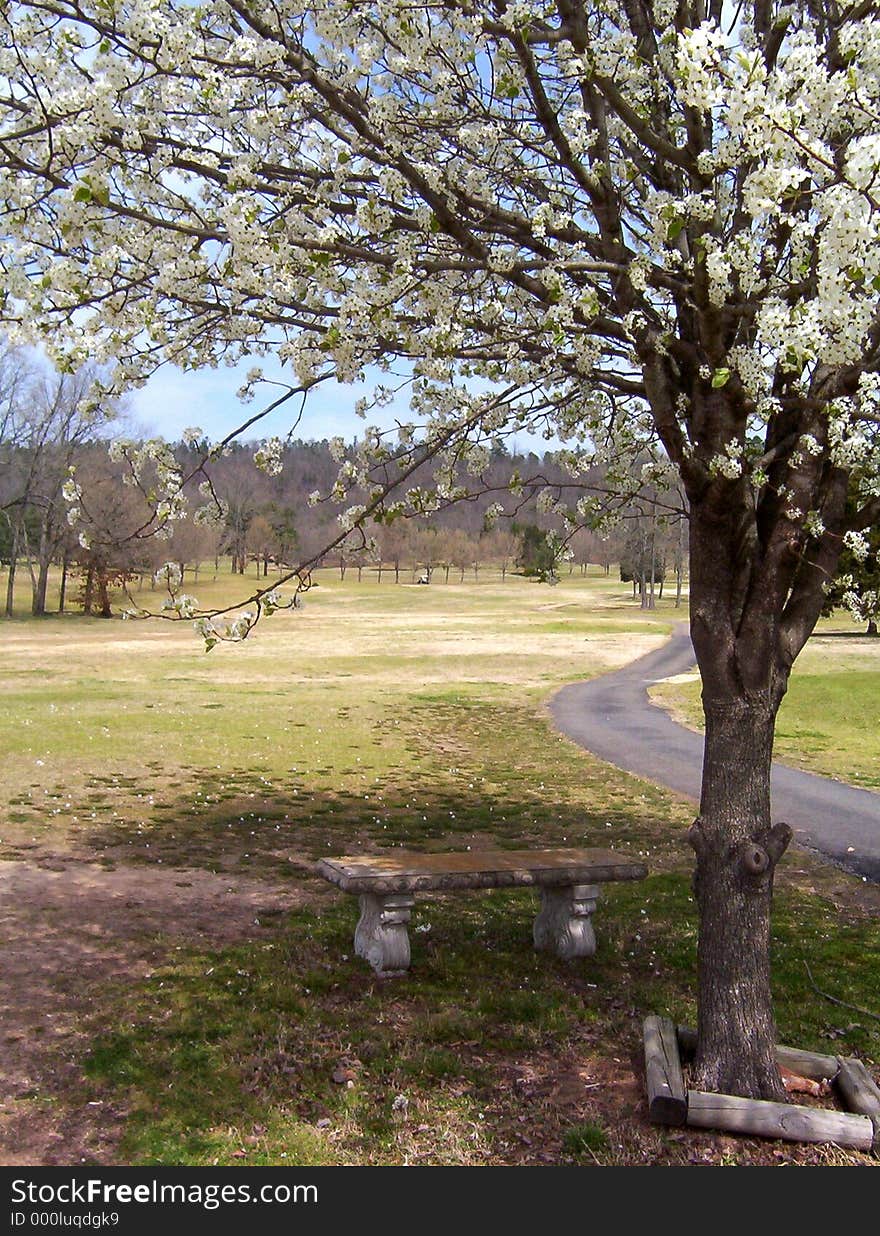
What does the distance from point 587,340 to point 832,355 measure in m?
1.76

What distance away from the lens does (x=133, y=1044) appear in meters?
5.67

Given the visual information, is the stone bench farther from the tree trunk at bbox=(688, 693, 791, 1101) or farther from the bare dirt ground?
the tree trunk at bbox=(688, 693, 791, 1101)

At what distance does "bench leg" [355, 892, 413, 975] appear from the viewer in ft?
22.3

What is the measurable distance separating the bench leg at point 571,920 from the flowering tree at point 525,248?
1996mm

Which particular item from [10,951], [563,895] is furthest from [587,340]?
[10,951]

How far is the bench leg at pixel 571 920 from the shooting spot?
7285 mm

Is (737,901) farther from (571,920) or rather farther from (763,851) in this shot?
(571,920)

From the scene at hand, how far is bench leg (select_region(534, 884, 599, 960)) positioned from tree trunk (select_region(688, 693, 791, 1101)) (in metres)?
1.91

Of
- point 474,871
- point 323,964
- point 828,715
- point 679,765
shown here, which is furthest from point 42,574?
point 474,871

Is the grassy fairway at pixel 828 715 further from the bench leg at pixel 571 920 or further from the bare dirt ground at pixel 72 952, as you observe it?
the bare dirt ground at pixel 72 952

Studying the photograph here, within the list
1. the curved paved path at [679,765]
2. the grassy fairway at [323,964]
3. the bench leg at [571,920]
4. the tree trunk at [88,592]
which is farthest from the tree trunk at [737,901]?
the tree trunk at [88,592]

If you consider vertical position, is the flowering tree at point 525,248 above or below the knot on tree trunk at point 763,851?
above

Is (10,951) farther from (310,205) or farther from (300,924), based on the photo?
(310,205)

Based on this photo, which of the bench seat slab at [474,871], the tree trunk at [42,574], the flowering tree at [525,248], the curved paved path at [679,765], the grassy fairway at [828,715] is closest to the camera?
the flowering tree at [525,248]
